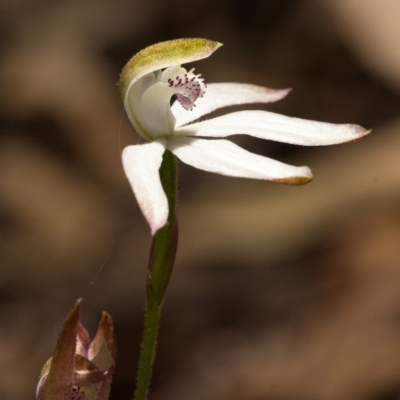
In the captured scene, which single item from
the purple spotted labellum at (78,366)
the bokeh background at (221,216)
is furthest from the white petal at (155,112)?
the bokeh background at (221,216)

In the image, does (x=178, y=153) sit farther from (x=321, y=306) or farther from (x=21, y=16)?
(x=21, y=16)

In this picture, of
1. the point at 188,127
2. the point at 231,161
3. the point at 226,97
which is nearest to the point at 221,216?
the point at 226,97

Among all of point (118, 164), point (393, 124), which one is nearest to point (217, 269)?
point (118, 164)

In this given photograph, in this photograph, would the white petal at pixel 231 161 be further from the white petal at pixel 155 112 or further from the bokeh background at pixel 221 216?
the bokeh background at pixel 221 216

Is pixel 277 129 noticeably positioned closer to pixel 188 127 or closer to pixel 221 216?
pixel 188 127

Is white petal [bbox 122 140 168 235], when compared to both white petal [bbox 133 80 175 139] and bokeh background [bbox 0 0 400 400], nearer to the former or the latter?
white petal [bbox 133 80 175 139]

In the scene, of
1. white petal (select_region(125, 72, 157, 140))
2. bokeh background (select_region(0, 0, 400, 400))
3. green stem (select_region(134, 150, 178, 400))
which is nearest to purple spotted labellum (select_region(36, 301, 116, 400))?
green stem (select_region(134, 150, 178, 400))
